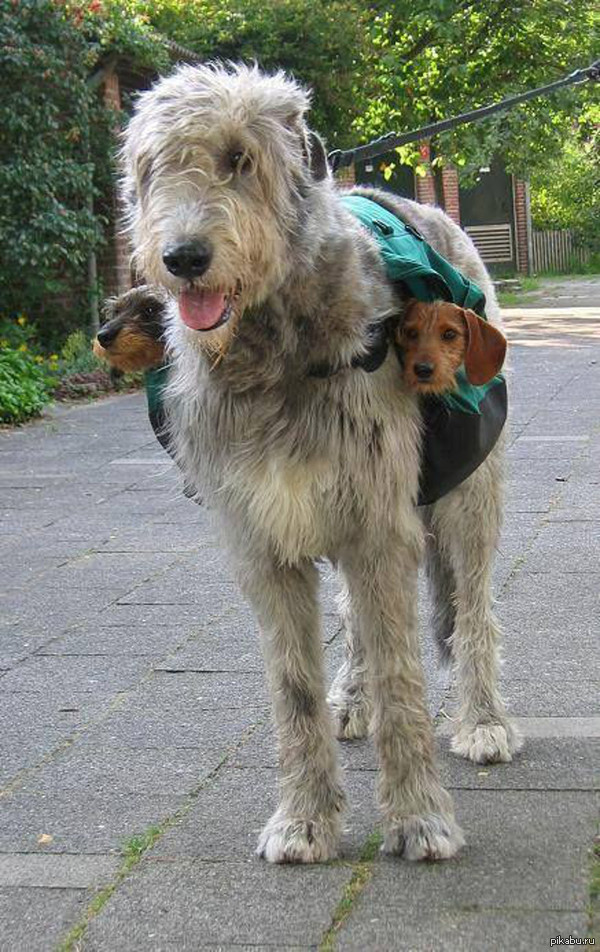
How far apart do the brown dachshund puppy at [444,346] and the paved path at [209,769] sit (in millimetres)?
1220

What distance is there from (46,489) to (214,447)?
6337mm

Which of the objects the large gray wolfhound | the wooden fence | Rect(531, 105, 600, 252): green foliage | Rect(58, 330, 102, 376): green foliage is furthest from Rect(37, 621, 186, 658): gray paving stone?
Rect(531, 105, 600, 252): green foliage

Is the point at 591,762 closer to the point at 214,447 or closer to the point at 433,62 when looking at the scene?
the point at 214,447

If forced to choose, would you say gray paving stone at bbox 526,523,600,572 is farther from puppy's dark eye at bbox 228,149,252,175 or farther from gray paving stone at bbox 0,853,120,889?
puppy's dark eye at bbox 228,149,252,175

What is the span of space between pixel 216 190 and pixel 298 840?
5.46 feet

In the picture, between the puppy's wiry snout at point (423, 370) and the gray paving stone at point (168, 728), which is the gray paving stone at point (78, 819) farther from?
the puppy's wiry snout at point (423, 370)

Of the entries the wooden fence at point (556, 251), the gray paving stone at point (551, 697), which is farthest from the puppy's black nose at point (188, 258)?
the wooden fence at point (556, 251)

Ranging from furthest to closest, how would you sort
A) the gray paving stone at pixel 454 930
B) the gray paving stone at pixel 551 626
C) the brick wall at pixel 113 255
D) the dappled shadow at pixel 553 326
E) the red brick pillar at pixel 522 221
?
the red brick pillar at pixel 522 221 < the dappled shadow at pixel 553 326 < the brick wall at pixel 113 255 < the gray paving stone at pixel 551 626 < the gray paving stone at pixel 454 930

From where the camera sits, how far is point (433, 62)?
72.5ft

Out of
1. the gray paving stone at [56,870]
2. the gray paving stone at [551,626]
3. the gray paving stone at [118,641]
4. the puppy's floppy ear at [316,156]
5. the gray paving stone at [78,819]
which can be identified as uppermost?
the puppy's floppy ear at [316,156]

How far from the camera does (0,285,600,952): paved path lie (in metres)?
3.45

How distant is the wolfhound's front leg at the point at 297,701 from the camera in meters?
3.85

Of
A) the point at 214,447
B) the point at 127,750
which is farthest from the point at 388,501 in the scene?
the point at 127,750

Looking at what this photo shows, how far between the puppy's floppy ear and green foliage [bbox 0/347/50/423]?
9465 mm
